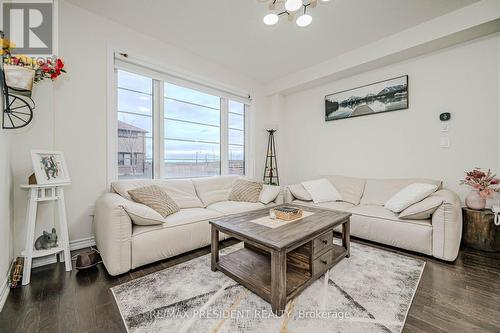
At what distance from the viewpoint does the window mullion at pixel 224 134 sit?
3.96 meters

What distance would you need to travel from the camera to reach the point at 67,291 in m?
1.63

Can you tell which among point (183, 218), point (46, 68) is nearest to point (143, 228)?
point (183, 218)

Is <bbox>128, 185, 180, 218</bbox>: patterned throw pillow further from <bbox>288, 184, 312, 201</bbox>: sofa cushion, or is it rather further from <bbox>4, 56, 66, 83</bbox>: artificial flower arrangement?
<bbox>288, 184, 312, 201</bbox>: sofa cushion

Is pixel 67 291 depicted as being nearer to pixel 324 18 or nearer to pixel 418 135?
pixel 324 18

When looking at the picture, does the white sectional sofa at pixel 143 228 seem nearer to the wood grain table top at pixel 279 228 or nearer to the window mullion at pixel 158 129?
the window mullion at pixel 158 129

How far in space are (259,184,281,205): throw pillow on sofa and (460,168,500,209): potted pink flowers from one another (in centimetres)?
228

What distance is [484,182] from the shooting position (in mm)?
2307

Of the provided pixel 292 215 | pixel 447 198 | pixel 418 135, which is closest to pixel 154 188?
pixel 292 215

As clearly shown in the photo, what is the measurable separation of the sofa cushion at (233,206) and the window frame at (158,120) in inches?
37.3

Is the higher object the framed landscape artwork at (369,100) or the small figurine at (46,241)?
the framed landscape artwork at (369,100)

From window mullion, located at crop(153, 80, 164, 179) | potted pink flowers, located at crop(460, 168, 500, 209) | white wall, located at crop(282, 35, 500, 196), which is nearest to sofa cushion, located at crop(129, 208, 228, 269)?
window mullion, located at crop(153, 80, 164, 179)

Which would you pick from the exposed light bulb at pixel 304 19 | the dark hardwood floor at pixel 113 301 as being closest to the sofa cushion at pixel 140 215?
the dark hardwood floor at pixel 113 301

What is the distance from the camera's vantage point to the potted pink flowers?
7.50 ft

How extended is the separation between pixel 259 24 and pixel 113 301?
3.16 metres
